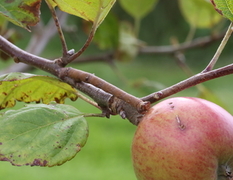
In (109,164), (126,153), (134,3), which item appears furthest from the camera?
(126,153)

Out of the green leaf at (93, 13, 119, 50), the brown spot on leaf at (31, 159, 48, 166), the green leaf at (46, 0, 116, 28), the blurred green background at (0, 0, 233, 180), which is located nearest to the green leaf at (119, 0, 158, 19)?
the green leaf at (93, 13, 119, 50)

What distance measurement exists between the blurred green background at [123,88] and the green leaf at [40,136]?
786 millimetres

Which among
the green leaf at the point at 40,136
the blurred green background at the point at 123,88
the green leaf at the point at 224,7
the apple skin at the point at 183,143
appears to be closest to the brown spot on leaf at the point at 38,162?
the green leaf at the point at 40,136

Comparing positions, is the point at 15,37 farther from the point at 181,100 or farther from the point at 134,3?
the point at 181,100

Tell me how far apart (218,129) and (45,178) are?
254cm

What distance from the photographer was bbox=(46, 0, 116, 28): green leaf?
47cm

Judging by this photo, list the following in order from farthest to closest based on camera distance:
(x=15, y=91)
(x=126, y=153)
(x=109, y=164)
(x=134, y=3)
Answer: (x=126, y=153), (x=109, y=164), (x=134, y=3), (x=15, y=91)

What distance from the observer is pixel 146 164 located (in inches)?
15.8

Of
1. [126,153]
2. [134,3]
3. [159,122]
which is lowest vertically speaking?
[126,153]

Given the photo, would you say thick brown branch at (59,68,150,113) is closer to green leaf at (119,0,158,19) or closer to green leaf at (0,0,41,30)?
green leaf at (0,0,41,30)

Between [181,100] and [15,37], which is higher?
[181,100]

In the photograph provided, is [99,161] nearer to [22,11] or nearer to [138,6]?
[138,6]

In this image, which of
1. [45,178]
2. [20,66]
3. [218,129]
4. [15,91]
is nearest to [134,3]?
[20,66]

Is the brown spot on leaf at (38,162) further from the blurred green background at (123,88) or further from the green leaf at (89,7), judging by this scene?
the blurred green background at (123,88)
